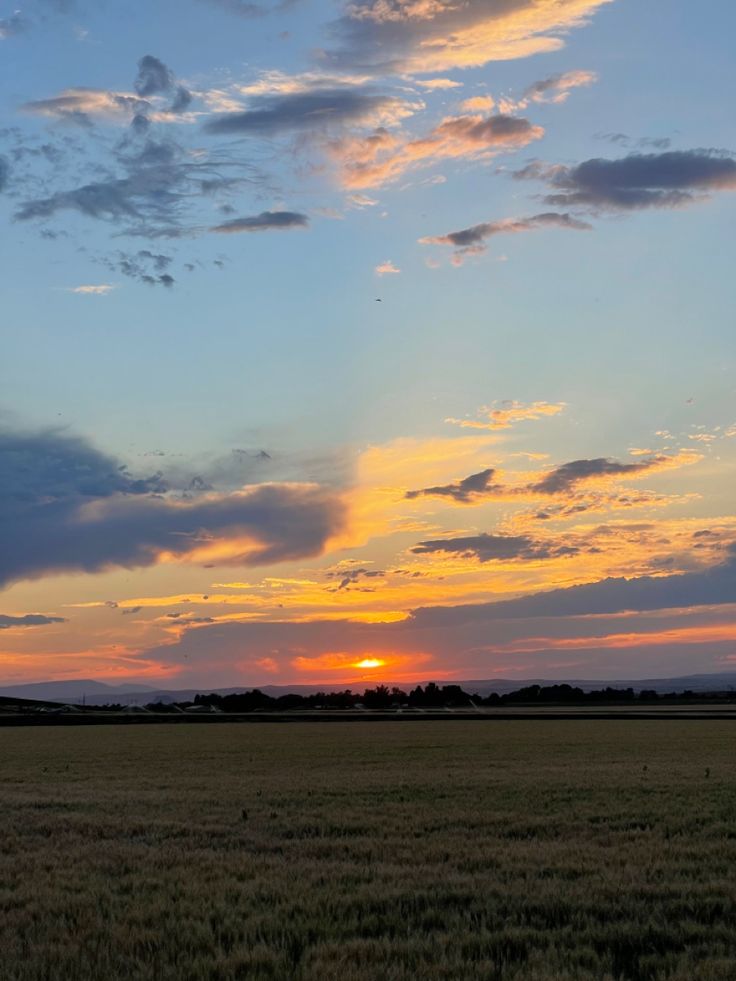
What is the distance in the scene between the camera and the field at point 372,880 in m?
8.36

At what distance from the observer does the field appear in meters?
8.36

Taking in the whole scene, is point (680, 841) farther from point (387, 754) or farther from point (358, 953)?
point (387, 754)

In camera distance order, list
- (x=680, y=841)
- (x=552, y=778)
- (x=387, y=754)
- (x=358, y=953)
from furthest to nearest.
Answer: (x=387, y=754)
(x=552, y=778)
(x=680, y=841)
(x=358, y=953)

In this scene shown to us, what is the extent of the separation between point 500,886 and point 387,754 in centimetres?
3292

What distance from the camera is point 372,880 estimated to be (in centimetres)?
1188

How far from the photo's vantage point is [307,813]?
19109 millimetres

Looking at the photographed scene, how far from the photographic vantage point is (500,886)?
11172mm

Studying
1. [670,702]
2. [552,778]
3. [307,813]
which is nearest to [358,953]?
[307,813]

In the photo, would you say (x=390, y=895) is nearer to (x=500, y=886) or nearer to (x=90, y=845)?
(x=500, y=886)

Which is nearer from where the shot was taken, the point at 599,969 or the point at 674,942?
the point at 599,969

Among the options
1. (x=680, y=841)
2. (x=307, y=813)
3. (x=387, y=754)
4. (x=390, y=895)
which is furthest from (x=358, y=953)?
(x=387, y=754)

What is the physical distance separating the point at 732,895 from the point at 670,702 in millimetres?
178118

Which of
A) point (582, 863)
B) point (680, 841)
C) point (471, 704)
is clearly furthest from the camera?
point (471, 704)

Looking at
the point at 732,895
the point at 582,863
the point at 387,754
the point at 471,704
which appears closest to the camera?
the point at 732,895
